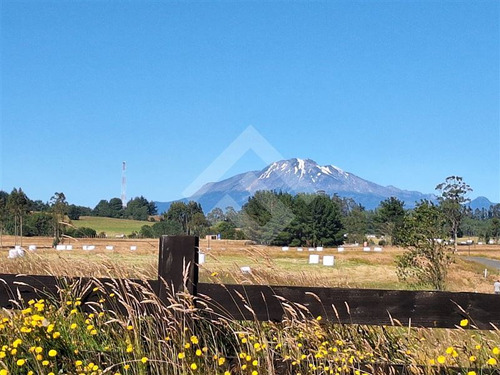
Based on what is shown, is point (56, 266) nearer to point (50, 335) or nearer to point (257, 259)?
point (50, 335)

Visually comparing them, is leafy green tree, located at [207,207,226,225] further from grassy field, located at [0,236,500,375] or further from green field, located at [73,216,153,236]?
grassy field, located at [0,236,500,375]

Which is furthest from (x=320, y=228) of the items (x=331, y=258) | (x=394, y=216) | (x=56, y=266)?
(x=56, y=266)

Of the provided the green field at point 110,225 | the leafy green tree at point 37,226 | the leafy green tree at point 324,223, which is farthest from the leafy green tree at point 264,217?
the green field at point 110,225

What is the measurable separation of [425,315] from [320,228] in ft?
354

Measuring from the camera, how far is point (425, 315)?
503 centimetres

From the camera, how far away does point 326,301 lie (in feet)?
17.0

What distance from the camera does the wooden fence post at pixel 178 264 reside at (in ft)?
17.7

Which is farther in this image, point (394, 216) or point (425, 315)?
point (394, 216)

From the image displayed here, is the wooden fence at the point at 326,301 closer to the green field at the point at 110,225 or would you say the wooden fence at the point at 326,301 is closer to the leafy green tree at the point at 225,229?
the leafy green tree at the point at 225,229

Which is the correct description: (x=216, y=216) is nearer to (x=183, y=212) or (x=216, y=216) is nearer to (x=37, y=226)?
(x=183, y=212)

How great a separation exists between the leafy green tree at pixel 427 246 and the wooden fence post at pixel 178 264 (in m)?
15.0

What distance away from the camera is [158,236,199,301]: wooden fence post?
5383 millimetres

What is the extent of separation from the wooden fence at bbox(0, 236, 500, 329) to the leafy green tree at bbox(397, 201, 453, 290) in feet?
48.5

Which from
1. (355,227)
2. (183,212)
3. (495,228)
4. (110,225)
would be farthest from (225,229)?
(495,228)
